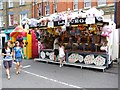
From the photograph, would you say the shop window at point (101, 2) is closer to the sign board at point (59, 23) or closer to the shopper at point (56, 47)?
the shopper at point (56, 47)

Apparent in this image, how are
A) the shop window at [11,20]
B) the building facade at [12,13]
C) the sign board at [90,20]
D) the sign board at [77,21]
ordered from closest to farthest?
the sign board at [90,20] → the sign board at [77,21] → the building facade at [12,13] → the shop window at [11,20]

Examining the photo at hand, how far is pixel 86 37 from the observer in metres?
12.8

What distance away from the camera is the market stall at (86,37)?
1113cm

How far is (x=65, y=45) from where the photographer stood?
1370 cm

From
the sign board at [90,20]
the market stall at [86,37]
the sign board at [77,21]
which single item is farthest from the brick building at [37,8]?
the sign board at [90,20]

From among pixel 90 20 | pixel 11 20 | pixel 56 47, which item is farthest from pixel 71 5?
pixel 11 20

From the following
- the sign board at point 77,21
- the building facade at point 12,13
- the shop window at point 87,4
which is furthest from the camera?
the building facade at point 12,13

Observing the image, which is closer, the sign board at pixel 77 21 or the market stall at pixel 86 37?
the market stall at pixel 86 37

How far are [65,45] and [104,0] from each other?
6.11 metres

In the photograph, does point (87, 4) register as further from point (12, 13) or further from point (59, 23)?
point (12, 13)

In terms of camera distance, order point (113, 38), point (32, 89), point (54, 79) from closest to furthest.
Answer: point (32, 89) → point (54, 79) → point (113, 38)

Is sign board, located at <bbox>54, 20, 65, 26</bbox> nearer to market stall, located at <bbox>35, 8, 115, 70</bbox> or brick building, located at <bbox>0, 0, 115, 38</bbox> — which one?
market stall, located at <bbox>35, 8, 115, 70</bbox>

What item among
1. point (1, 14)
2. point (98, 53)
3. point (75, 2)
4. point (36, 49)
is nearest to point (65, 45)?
point (98, 53)

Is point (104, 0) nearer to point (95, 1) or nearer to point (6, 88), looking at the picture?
point (95, 1)
